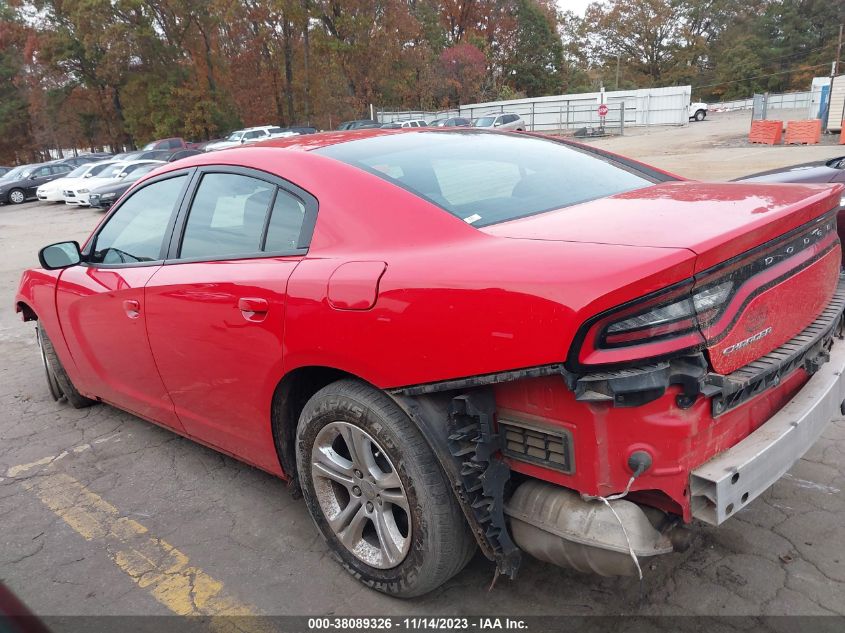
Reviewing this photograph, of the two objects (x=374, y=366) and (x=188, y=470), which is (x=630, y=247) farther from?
(x=188, y=470)

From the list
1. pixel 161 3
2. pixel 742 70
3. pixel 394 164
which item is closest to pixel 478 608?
pixel 394 164

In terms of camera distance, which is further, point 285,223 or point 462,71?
point 462,71

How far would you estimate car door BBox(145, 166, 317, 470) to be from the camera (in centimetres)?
250

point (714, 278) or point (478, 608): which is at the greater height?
point (714, 278)

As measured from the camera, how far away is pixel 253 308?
8.20 ft

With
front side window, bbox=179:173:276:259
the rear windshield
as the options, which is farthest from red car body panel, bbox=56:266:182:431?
the rear windshield

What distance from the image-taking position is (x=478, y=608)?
2340 millimetres

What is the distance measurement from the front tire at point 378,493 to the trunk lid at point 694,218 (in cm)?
74

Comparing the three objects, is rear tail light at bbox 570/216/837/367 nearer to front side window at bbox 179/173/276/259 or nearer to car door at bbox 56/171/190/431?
front side window at bbox 179/173/276/259

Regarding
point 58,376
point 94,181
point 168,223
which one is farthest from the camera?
point 94,181

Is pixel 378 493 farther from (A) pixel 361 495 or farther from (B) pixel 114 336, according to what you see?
(B) pixel 114 336

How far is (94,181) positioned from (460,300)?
942 inches

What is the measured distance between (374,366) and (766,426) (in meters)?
1.23

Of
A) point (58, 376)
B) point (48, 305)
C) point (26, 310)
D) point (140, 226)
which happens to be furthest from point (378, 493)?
point (26, 310)
